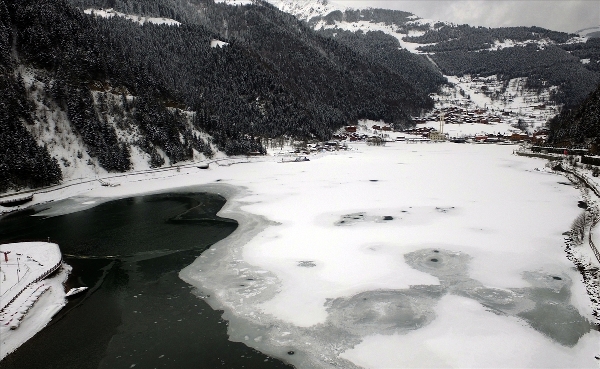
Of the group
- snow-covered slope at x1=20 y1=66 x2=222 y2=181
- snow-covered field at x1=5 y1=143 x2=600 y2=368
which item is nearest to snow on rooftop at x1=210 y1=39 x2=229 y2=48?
snow-covered slope at x1=20 y1=66 x2=222 y2=181

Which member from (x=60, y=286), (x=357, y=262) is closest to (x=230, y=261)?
(x=357, y=262)

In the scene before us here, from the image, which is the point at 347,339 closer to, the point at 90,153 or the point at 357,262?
the point at 357,262

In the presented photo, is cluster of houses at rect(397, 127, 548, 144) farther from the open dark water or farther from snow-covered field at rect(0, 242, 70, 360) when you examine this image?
snow-covered field at rect(0, 242, 70, 360)

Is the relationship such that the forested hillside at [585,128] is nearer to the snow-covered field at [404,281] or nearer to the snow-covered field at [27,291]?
the snow-covered field at [404,281]

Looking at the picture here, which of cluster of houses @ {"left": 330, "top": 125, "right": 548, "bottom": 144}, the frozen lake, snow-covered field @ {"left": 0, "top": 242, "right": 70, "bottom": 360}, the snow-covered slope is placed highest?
the snow-covered slope

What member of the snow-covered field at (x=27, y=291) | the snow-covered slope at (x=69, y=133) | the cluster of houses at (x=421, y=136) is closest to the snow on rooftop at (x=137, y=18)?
the cluster of houses at (x=421, y=136)

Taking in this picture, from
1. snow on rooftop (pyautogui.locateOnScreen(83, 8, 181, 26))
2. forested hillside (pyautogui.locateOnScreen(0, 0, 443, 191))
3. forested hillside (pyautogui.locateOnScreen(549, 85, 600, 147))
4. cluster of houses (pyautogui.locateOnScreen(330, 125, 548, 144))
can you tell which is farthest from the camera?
snow on rooftop (pyautogui.locateOnScreen(83, 8, 181, 26))
